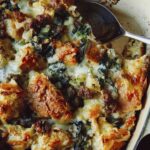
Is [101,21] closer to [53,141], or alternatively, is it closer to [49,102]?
[49,102]

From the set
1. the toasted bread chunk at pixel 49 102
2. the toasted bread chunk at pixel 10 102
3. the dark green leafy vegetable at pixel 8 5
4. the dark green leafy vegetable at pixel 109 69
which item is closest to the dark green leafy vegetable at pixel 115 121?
the dark green leafy vegetable at pixel 109 69

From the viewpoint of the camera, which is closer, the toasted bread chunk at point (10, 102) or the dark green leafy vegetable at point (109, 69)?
the toasted bread chunk at point (10, 102)

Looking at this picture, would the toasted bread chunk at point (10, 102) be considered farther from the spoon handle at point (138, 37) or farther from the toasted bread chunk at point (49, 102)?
the spoon handle at point (138, 37)

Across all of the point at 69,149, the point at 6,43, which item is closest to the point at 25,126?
the point at 69,149

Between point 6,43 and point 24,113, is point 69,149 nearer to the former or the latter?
point 24,113

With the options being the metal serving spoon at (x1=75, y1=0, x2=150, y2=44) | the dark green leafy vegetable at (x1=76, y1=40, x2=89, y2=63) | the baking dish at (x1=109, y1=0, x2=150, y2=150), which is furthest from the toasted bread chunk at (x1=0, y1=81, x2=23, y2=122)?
the baking dish at (x1=109, y1=0, x2=150, y2=150)

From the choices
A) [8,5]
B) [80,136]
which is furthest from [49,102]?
[8,5]

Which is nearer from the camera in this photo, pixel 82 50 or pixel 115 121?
pixel 115 121
